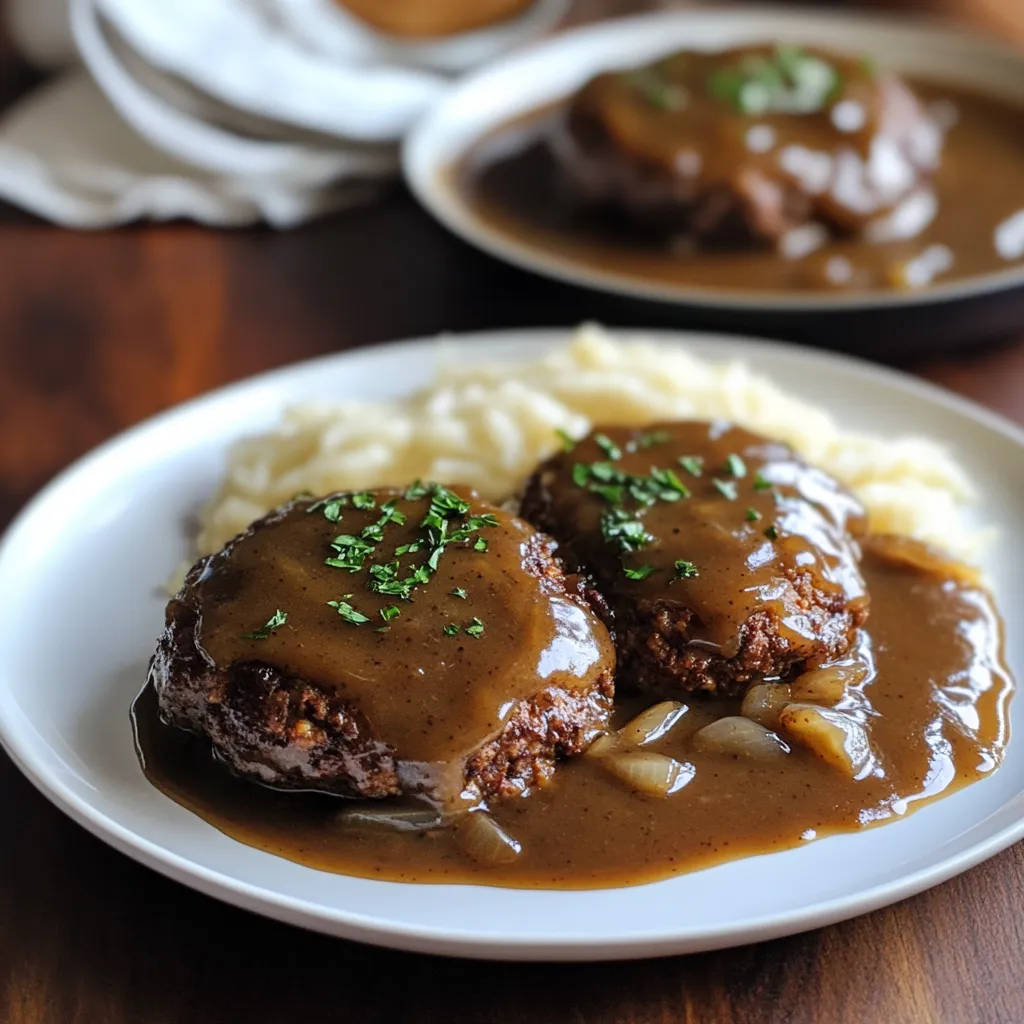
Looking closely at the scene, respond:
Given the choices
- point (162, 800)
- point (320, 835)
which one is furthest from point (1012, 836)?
point (162, 800)

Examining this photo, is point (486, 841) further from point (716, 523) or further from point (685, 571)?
point (716, 523)

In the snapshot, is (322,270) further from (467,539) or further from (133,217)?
(467,539)

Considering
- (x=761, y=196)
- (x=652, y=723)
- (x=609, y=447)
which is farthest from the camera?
(x=761, y=196)

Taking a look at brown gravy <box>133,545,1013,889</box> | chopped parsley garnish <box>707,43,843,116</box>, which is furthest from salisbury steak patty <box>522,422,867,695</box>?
chopped parsley garnish <box>707,43,843,116</box>

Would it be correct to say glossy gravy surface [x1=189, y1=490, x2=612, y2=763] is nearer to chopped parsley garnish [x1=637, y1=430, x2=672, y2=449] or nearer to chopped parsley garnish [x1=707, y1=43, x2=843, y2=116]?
chopped parsley garnish [x1=637, y1=430, x2=672, y2=449]

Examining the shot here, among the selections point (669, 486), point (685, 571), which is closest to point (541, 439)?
point (669, 486)

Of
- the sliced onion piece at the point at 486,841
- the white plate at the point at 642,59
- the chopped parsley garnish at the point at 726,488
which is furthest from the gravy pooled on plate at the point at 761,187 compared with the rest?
the sliced onion piece at the point at 486,841
